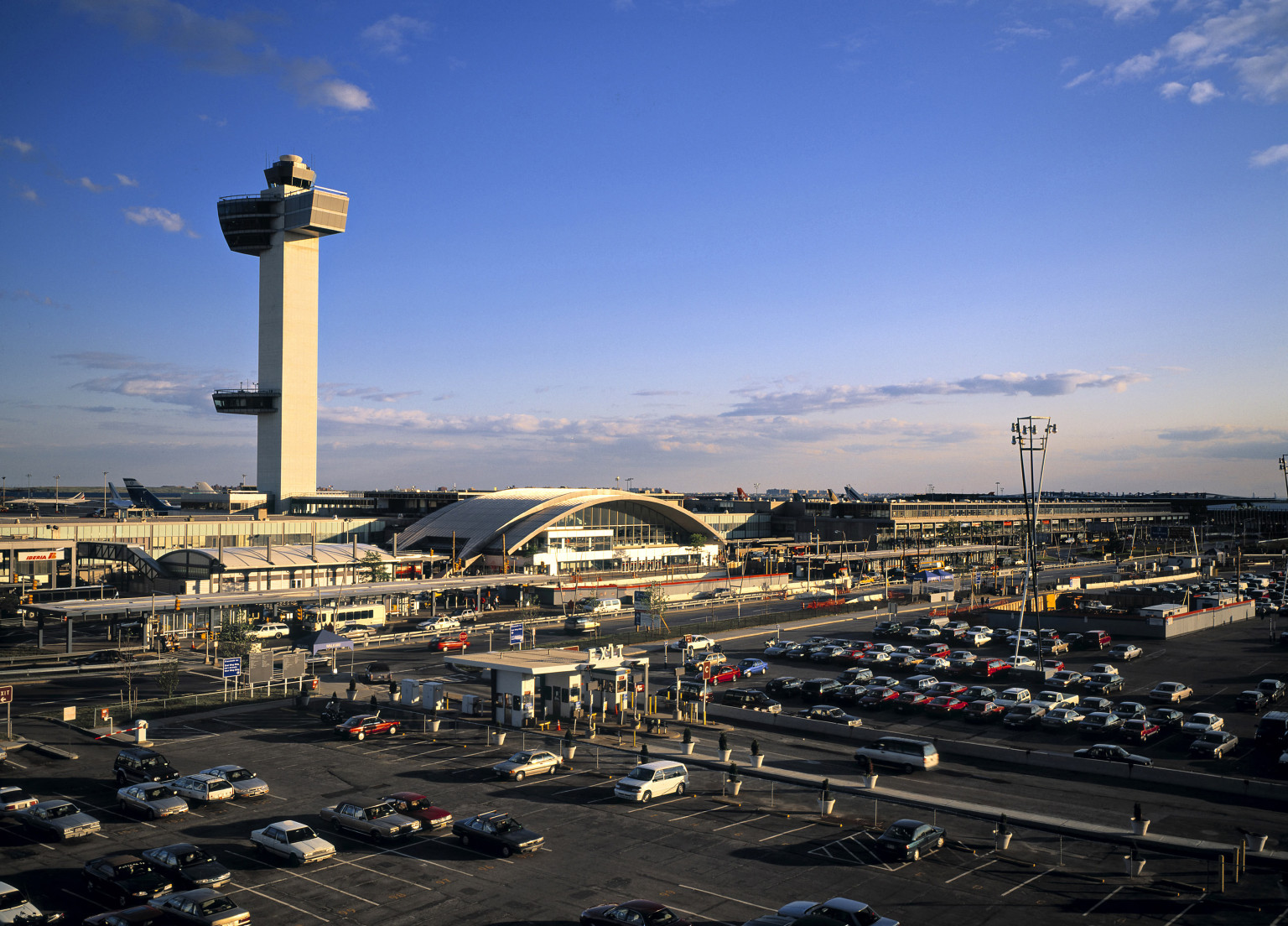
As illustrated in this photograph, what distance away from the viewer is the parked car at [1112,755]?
119 feet

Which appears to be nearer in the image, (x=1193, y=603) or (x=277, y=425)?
(x=1193, y=603)

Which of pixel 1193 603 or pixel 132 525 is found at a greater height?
pixel 132 525

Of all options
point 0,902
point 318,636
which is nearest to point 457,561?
point 318,636

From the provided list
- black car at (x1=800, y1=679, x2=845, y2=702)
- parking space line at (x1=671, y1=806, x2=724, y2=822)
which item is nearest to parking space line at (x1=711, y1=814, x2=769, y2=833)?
parking space line at (x1=671, y1=806, x2=724, y2=822)

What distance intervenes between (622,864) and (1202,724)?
32.2 meters

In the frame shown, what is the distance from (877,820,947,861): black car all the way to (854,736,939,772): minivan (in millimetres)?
9200

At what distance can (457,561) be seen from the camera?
110m

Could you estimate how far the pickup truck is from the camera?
91.7ft

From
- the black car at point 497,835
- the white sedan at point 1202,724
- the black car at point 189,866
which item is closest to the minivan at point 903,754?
the white sedan at point 1202,724

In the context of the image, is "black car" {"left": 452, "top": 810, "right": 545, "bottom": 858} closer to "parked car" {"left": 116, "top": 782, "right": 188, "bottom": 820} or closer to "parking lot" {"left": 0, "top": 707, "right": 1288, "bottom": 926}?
"parking lot" {"left": 0, "top": 707, "right": 1288, "bottom": 926}

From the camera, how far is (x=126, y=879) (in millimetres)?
23406

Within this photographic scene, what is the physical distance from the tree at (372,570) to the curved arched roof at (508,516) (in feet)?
48.2

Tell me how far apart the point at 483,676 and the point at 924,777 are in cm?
3070

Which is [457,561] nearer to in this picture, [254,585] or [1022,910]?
[254,585]
